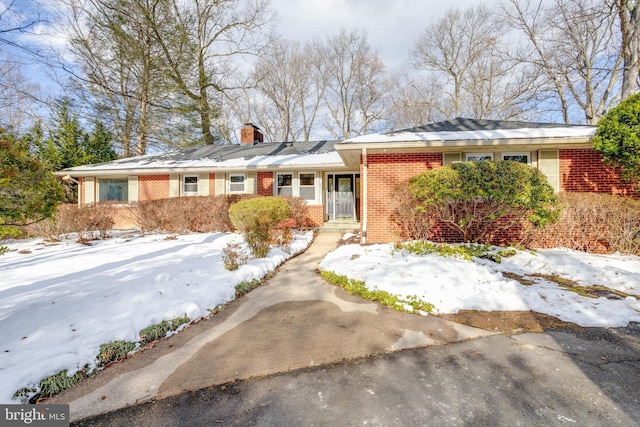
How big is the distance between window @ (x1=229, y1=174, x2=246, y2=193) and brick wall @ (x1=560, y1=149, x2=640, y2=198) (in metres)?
11.3

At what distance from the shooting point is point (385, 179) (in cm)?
809

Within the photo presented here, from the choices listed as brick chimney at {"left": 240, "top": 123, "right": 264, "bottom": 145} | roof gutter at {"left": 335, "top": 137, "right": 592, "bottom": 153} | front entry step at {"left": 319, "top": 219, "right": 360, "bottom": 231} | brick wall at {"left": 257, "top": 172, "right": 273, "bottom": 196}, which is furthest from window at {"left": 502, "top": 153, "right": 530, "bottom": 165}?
brick chimney at {"left": 240, "top": 123, "right": 264, "bottom": 145}

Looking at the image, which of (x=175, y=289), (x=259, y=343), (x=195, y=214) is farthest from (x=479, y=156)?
(x=195, y=214)

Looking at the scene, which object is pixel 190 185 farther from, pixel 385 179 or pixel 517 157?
pixel 517 157

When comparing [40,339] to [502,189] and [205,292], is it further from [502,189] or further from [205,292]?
[502,189]

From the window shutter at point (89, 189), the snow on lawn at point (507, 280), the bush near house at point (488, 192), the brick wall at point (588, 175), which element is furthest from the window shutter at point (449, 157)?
the window shutter at point (89, 189)

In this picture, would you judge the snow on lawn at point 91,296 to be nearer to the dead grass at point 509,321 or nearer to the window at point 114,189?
the dead grass at point 509,321

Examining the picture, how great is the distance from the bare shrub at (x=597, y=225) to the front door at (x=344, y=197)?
22.8 feet

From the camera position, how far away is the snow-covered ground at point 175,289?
290cm

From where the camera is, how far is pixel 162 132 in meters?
18.6

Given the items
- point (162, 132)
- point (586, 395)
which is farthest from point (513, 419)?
point (162, 132)

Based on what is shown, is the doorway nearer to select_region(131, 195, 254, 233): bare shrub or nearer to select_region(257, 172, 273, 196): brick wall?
select_region(257, 172, 273, 196): brick wall

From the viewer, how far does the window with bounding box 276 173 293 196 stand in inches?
492

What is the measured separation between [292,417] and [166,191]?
1340 centimetres
